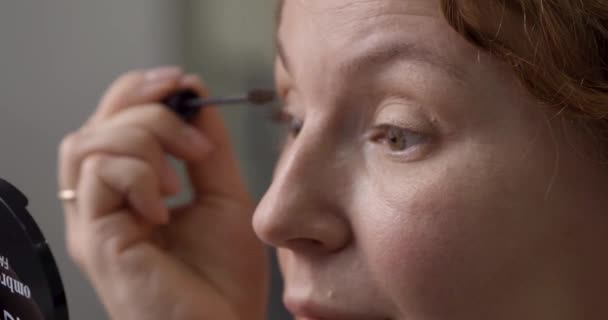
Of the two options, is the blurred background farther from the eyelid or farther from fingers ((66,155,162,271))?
the eyelid

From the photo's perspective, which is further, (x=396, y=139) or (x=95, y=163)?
(x=95, y=163)

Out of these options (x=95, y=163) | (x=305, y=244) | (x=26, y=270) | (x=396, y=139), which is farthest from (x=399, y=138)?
(x=95, y=163)

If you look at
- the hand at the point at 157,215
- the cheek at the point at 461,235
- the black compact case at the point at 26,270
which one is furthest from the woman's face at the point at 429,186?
the hand at the point at 157,215

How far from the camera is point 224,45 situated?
148 cm

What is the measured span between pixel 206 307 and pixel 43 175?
22 centimetres

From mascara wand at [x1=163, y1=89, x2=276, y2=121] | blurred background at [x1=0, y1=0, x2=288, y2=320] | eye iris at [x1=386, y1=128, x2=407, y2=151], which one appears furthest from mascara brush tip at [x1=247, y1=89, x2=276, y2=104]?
eye iris at [x1=386, y1=128, x2=407, y2=151]

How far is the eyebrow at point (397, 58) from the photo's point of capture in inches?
24.9

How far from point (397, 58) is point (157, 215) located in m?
0.39

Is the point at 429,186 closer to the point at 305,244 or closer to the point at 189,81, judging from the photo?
the point at 305,244

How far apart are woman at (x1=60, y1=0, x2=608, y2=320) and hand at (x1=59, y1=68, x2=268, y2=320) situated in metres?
0.26

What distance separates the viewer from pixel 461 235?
0.63 m

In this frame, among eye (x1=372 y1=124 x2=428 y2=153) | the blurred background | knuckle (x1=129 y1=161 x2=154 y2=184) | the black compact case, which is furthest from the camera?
knuckle (x1=129 y1=161 x2=154 y2=184)

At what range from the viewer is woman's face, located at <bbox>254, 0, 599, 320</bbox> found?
630 millimetres

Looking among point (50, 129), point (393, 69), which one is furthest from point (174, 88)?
point (393, 69)
